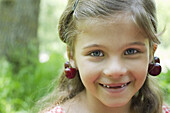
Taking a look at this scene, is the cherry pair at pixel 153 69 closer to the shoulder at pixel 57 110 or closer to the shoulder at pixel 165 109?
the shoulder at pixel 57 110

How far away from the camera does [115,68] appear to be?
1.88 m

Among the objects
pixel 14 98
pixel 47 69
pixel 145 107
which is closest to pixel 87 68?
pixel 145 107

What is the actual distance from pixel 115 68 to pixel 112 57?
0.08 meters

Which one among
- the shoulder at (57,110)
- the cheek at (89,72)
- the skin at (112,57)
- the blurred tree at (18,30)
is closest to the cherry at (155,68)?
the skin at (112,57)

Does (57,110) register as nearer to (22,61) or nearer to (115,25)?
(115,25)

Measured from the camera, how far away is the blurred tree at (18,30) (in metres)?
4.68

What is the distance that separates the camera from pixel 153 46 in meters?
2.25

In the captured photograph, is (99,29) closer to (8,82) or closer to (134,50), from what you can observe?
(134,50)

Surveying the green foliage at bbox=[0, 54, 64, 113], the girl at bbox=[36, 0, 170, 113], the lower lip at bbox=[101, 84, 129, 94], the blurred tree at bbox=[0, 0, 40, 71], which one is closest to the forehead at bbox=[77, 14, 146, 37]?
the girl at bbox=[36, 0, 170, 113]

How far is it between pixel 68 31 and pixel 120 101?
27.2 inches

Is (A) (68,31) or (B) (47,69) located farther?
(B) (47,69)

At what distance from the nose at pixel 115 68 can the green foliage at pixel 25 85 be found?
1445 millimetres

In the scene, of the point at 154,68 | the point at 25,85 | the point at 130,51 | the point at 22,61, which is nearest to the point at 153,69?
the point at 154,68

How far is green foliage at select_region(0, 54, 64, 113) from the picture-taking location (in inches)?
138
